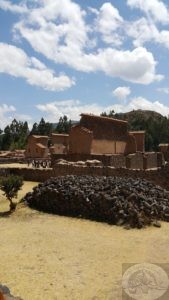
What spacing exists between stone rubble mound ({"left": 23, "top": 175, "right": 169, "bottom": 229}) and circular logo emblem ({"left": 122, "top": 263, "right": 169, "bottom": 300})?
3.88 meters

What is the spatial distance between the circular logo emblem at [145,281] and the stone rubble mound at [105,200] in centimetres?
388

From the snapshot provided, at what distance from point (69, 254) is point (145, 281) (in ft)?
8.48

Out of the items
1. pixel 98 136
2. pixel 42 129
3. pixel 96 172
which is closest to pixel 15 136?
pixel 42 129

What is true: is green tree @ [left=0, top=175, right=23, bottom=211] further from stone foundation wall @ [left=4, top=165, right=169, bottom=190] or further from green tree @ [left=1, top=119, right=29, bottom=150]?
green tree @ [left=1, top=119, right=29, bottom=150]

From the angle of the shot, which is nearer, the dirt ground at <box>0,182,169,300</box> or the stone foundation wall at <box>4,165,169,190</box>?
the dirt ground at <box>0,182,169,300</box>

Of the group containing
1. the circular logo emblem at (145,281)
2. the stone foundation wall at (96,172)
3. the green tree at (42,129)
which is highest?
the green tree at (42,129)

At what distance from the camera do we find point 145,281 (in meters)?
7.44

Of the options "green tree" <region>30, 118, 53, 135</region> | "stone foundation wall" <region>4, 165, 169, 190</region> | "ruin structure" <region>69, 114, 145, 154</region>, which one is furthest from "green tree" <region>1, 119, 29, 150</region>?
"stone foundation wall" <region>4, 165, 169, 190</region>

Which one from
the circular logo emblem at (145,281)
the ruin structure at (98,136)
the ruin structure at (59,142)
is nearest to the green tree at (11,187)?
the circular logo emblem at (145,281)

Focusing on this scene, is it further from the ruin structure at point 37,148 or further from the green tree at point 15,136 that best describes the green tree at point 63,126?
the ruin structure at point 37,148

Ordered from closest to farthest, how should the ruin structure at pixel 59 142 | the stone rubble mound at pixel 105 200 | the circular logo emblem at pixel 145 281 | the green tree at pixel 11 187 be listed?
the circular logo emblem at pixel 145 281
the stone rubble mound at pixel 105 200
the green tree at pixel 11 187
the ruin structure at pixel 59 142

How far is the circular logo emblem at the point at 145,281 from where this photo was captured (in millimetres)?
6965

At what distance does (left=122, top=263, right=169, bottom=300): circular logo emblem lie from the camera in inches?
274

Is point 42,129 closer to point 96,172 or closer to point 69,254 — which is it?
point 96,172
